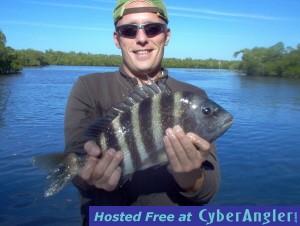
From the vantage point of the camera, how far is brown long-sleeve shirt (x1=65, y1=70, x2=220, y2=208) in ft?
8.41

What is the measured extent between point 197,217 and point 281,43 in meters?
87.1

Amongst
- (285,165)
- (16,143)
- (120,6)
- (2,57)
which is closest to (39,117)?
(16,143)

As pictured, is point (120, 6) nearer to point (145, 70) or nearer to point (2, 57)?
point (145, 70)

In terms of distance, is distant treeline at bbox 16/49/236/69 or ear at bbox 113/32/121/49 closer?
ear at bbox 113/32/121/49

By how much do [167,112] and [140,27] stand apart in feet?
2.81

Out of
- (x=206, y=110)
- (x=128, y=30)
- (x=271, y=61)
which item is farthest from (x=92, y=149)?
(x=271, y=61)

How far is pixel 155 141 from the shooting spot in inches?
91.9

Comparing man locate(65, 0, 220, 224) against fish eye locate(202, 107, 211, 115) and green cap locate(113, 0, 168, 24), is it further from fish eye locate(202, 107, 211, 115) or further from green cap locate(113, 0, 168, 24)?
fish eye locate(202, 107, 211, 115)

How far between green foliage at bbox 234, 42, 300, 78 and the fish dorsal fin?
71.0 metres

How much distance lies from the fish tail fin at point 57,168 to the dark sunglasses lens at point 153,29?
3.90 feet

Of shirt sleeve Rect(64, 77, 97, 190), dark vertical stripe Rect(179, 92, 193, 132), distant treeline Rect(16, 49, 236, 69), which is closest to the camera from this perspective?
dark vertical stripe Rect(179, 92, 193, 132)

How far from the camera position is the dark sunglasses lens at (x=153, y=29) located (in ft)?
9.21

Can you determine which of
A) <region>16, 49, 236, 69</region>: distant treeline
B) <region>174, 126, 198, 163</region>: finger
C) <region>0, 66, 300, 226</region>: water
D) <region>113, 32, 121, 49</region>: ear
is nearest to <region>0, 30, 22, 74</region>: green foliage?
<region>0, 66, 300, 226</region>: water

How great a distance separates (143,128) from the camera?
7.68 feet
